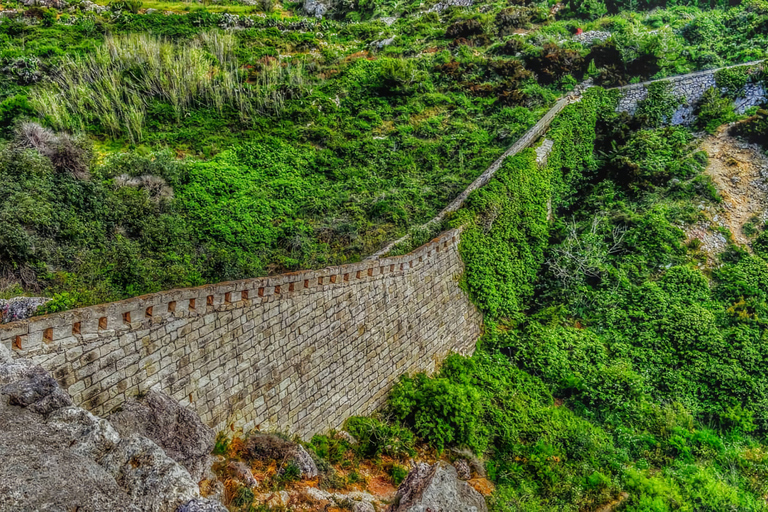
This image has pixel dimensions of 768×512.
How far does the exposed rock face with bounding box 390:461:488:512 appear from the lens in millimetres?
6475

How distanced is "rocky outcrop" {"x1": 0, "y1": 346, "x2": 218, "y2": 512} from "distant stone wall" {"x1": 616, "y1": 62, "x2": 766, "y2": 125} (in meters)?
22.7

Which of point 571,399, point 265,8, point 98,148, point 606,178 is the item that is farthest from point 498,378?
point 265,8

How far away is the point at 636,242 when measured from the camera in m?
16.2

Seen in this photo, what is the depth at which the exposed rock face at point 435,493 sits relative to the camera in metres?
6.47

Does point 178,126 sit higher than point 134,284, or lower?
higher

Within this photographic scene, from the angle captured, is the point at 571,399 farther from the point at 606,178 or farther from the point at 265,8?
the point at 265,8

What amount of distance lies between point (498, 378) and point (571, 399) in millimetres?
1986

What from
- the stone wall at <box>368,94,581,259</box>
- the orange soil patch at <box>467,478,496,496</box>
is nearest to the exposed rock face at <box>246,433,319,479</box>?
the orange soil patch at <box>467,478,496,496</box>

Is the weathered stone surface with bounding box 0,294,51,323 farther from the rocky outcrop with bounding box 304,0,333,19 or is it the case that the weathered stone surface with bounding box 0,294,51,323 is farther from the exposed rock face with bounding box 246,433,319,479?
the rocky outcrop with bounding box 304,0,333,19

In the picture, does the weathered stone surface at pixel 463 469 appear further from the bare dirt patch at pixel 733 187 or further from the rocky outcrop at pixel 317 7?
the rocky outcrop at pixel 317 7

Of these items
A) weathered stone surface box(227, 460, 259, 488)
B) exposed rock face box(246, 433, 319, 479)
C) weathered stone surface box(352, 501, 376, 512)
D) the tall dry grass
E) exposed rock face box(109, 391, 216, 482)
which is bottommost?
weathered stone surface box(352, 501, 376, 512)

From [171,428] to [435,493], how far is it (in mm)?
3510

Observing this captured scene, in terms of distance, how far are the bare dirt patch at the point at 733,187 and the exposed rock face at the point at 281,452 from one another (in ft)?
47.4

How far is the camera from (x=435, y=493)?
6617 millimetres
